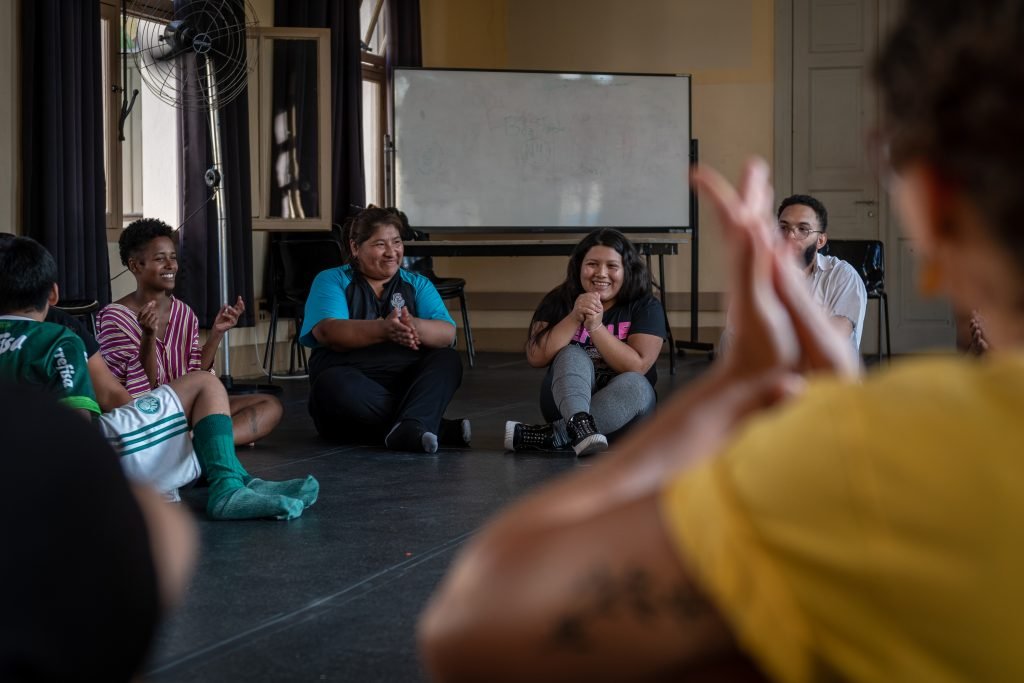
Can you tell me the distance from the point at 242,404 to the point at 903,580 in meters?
3.78

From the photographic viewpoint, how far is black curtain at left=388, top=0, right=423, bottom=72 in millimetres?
→ 7820

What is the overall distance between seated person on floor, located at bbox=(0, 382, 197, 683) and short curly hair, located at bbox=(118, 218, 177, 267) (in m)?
3.32

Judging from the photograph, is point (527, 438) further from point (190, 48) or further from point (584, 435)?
point (190, 48)

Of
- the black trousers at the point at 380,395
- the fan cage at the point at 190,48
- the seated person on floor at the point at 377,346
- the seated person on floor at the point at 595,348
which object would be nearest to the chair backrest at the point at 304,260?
the fan cage at the point at 190,48

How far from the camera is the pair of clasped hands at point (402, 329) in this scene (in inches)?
162

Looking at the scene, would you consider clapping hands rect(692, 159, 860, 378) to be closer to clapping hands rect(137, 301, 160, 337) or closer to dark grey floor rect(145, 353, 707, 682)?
dark grey floor rect(145, 353, 707, 682)

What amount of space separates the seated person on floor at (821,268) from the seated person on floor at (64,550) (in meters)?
3.15

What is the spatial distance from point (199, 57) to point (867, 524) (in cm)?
555

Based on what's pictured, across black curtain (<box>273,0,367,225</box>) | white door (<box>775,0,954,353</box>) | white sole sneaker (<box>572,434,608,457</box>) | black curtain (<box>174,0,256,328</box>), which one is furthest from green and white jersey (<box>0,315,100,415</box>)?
white door (<box>775,0,954,353</box>)

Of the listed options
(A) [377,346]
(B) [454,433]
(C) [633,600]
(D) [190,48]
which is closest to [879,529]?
(C) [633,600]

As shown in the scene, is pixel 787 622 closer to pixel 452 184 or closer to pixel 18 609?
pixel 18 609

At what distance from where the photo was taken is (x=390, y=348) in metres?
4.32

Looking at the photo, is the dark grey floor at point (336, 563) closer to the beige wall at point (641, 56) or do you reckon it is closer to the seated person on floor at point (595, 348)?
the seated person on floor at point (595, 348)

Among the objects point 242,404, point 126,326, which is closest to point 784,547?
point 126,326
